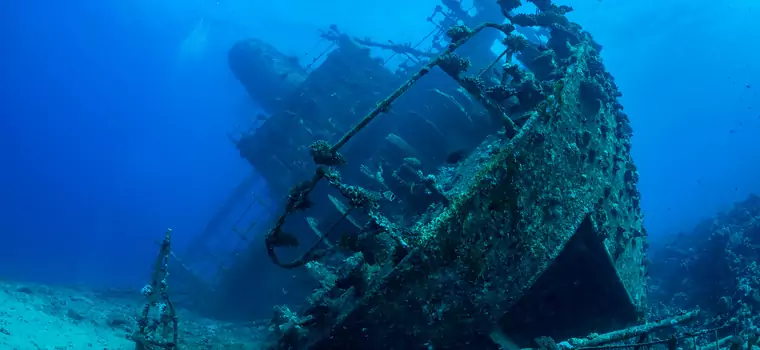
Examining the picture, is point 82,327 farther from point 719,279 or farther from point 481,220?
point 719,279

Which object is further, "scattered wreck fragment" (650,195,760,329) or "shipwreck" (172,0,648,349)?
"scattered wreck fragment" (650,195,760,329)

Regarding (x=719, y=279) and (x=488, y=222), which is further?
(x=719, y=279)

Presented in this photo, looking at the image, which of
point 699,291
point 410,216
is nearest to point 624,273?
point 410,216

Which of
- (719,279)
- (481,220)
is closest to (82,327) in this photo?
(481,220)

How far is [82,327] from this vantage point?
12750 millimetres

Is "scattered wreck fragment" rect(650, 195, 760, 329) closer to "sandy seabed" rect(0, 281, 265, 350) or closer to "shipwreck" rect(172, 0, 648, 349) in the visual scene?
"shipwreck" rect(172, 0, 648, 349)

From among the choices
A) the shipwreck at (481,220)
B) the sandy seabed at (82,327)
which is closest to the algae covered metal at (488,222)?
the shipwreck at (481,220)

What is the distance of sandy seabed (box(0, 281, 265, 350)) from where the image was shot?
1013 centimetres

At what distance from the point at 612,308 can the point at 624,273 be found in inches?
28.3

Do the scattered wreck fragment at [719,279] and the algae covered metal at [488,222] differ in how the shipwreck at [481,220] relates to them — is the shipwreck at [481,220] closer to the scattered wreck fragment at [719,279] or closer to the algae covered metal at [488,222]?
the algae covered metal at [488,222]

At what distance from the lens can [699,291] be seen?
13.0 meters

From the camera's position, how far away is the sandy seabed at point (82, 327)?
10.1 meters

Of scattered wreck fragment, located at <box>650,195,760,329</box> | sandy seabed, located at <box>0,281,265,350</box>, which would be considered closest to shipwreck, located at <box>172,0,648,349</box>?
sandy seabed, located at <box>0,281,265,350</box>

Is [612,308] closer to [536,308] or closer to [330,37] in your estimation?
[536,308]
